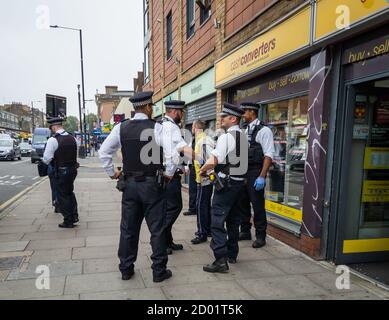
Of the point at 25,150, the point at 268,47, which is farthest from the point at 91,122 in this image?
the point at 268,47

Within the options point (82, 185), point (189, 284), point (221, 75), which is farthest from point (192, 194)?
point (82, 185)

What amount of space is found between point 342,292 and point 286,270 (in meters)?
0.73

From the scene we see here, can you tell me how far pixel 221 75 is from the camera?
739 cm

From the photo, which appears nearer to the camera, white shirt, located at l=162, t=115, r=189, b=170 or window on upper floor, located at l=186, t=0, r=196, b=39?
white shirt, located at l=162, t=115, r=189, b=170

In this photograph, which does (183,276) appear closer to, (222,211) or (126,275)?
(126,275)

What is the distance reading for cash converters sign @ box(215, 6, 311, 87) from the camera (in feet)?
14.8

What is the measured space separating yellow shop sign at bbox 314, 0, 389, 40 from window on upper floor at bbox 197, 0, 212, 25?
5.21 metres

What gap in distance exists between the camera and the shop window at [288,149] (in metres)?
5.11

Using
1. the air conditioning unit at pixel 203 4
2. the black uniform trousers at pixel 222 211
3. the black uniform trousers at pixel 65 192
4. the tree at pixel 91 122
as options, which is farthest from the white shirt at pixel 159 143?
the tree at pixel 91 122

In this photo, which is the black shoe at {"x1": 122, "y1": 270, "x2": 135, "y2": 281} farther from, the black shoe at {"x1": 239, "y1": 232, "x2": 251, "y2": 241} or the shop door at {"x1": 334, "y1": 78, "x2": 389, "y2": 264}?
the shop door at {"x1": 334, "y1": 78, "x2": 389, "y2": 264}

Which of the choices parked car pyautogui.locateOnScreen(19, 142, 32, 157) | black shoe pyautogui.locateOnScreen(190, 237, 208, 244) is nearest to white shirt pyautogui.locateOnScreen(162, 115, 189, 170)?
black shoe pyautogui.locateOnScreen(190, 237, 208, 244)

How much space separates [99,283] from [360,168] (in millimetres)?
3385
